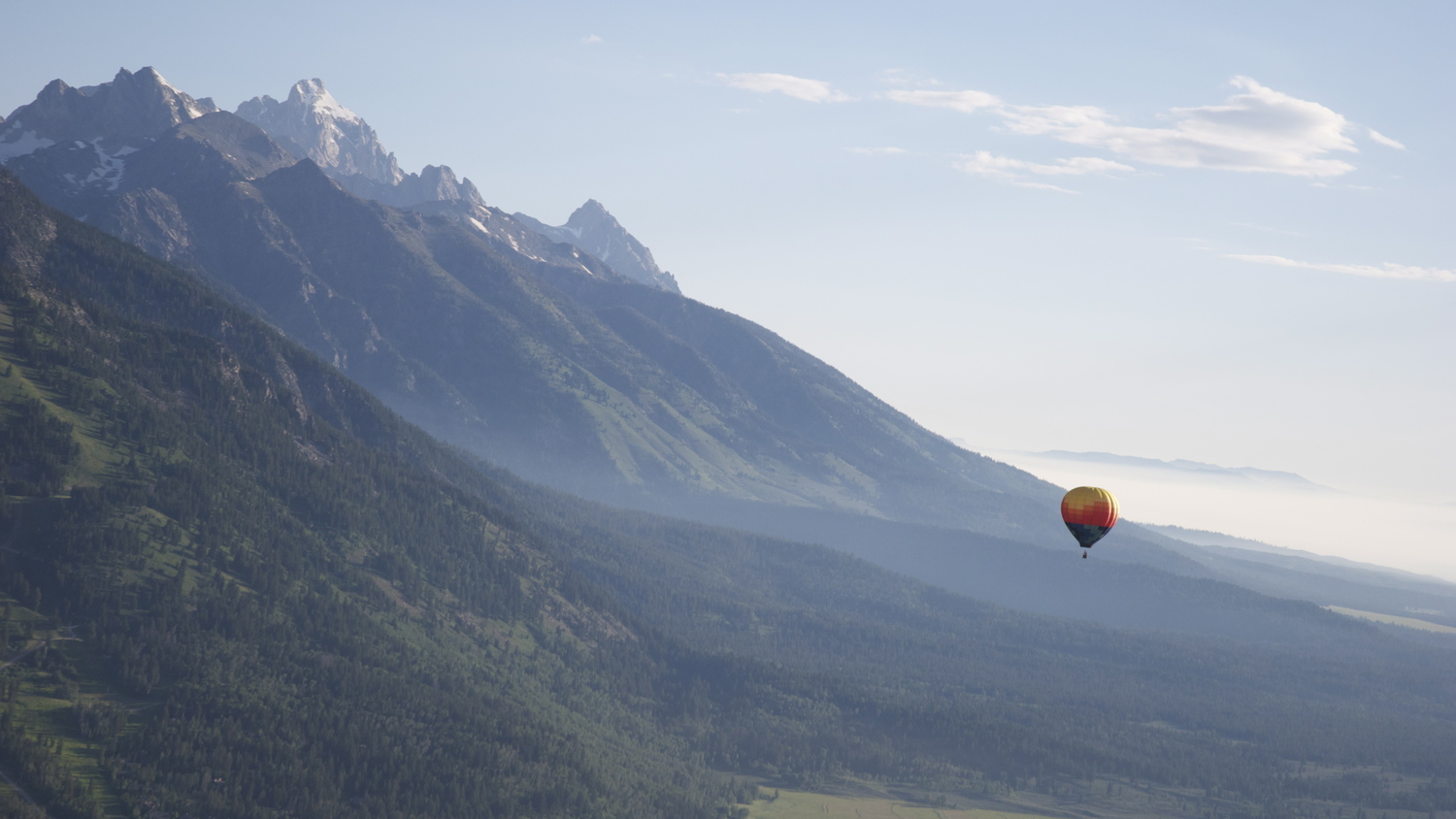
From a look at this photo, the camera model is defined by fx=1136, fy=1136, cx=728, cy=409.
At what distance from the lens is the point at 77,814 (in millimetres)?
195375

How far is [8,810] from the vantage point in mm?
188375

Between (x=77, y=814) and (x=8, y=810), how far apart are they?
10677mm
